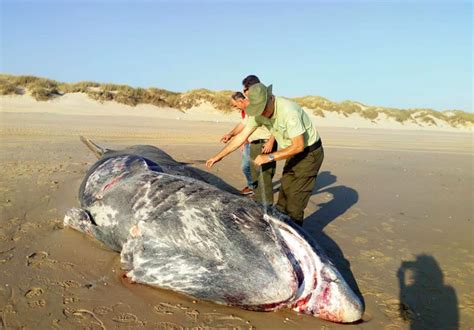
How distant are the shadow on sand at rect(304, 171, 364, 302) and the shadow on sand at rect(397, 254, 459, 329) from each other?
0.43 m

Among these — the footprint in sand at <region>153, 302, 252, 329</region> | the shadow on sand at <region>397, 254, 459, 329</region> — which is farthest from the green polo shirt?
the footprint in sand at <region>153, 302, 252, 329</region>

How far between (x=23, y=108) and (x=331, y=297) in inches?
793

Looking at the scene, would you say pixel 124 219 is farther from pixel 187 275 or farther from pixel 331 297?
pixel 331 297

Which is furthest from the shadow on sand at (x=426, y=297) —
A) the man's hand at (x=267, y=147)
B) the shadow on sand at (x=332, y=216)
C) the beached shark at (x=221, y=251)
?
the man's hand at (x=267, y=147)

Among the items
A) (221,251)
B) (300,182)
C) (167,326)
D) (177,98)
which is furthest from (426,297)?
(177,98)

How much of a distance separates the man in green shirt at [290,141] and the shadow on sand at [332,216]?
1.60ft

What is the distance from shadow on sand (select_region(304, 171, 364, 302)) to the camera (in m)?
4.21

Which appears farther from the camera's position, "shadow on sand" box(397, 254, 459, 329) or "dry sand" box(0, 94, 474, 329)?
"shadow on sand" box(397, 254, 459, 329)

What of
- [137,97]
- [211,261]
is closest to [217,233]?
[211,261]

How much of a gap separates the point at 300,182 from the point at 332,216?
4.72 ft

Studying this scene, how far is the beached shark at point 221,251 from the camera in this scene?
309 cm

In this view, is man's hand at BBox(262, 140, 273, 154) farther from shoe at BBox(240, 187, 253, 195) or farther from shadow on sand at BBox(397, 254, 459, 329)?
shadow on sand at BBox(397, 254, 459, 329)

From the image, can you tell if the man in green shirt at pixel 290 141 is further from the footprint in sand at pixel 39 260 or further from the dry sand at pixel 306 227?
the footprint in sand at pixel 39 260

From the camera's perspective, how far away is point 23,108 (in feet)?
64.4
